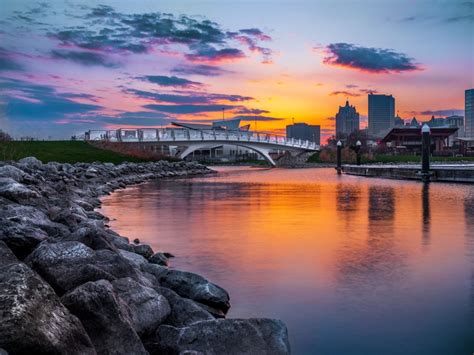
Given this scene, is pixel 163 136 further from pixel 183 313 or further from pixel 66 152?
pixel 183 313

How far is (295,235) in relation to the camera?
38.0 feet

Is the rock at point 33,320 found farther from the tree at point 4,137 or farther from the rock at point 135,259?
the tree at point 4,137

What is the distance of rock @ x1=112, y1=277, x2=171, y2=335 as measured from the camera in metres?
Result: 4.77

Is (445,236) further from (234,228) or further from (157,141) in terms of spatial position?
(157,141)

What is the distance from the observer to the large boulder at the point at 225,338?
435 centimetres

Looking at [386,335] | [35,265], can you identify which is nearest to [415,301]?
[386,335]

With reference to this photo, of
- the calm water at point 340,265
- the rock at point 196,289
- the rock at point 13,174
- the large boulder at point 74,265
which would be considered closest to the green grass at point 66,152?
the rock at point 13,174

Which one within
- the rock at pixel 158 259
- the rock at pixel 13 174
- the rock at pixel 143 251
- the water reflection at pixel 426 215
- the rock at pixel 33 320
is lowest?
the water reflection at pixel 426 215

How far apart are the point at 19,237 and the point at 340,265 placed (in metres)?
4.66

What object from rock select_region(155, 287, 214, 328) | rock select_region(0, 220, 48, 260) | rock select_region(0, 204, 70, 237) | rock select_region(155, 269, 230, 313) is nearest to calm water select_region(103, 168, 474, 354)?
rock select_region(155, 269, 230, 313)

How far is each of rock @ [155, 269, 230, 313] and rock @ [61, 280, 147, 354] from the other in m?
1.91

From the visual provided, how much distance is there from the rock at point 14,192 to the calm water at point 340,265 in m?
2.44

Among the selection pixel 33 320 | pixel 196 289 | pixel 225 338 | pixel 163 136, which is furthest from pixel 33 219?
pixel 163 136

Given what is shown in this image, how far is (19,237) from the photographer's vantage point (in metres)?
6.10
